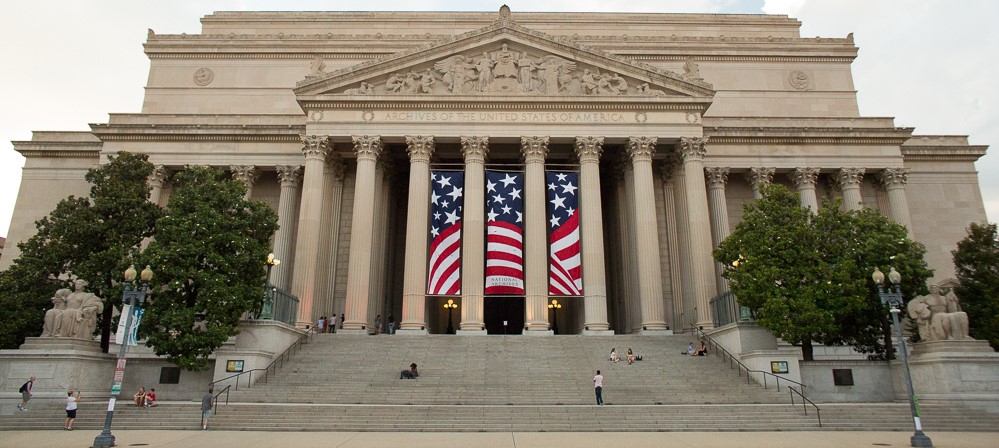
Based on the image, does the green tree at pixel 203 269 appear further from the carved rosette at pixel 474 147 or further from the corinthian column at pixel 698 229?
the corinthian column at pixel 698 229

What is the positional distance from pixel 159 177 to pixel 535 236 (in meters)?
22.5

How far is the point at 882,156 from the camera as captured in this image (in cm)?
3728

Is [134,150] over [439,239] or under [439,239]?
over

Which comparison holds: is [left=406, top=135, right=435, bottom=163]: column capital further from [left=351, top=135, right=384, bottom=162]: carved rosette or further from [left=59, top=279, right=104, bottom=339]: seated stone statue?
[left=59, top=279, right=104, bottom=339]: seated stone statue

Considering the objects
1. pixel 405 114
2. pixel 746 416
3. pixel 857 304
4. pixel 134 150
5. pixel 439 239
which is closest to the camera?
pixel 746 416

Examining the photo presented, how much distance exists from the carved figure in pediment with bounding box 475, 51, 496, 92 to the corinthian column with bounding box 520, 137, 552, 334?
363cm

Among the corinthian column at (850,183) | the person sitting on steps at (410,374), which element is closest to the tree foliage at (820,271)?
the corinthian column at (850,183)

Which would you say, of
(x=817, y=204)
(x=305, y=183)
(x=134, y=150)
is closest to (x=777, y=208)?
(x=817, y=204)

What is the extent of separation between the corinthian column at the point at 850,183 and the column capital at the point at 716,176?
274 inches

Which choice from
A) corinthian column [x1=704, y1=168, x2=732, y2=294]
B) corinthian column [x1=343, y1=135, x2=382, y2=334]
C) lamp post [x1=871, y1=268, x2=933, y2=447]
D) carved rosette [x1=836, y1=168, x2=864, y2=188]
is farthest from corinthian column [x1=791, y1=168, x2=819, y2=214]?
corinthian column [x1=343, y1=135, x2=382, y2=334]

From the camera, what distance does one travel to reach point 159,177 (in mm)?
36406

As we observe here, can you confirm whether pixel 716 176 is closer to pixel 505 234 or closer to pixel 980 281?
pixel 980 281

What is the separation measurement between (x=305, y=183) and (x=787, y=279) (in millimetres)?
23251

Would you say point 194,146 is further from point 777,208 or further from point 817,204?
point 817,204
